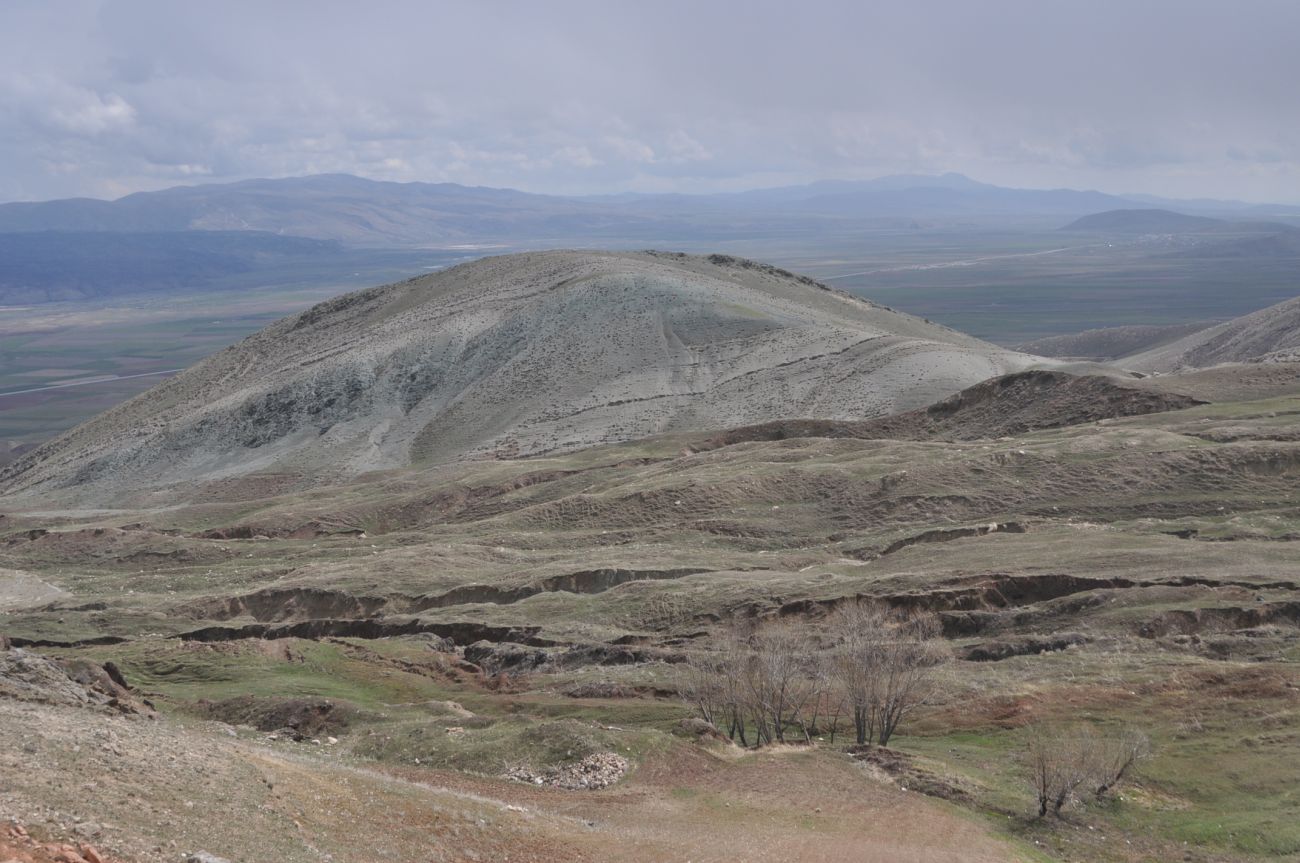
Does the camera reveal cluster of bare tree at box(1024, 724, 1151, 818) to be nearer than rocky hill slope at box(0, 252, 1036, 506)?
Yes

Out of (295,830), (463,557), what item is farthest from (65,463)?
(295,830)

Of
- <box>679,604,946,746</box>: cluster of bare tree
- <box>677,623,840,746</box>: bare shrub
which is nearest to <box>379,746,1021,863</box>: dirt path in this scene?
<box>679,604,946,746</box>: cluster of bare tree

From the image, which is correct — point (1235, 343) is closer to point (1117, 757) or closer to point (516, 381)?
point (516, 381)

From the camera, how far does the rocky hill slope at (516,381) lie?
90.6 meters

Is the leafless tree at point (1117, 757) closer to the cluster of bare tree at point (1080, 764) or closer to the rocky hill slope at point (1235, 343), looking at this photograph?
the cluster of bare tree at point (1080, 764)

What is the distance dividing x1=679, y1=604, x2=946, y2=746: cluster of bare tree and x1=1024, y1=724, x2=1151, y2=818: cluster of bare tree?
4.00 m

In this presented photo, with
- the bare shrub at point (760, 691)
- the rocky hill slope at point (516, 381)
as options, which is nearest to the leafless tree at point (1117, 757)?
the bare shrub at point (760, 691)

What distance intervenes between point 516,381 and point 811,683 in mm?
72564

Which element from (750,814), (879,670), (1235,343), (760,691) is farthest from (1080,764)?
(1235,343)

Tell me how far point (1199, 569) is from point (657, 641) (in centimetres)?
1801

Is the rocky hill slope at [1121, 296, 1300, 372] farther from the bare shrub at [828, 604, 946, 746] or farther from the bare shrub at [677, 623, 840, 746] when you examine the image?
the bare shrub at [677, 623, 840, 746]

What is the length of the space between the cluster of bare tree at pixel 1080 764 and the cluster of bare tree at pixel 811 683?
13.1ft

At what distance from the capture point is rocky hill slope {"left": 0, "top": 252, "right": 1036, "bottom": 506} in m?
90.6

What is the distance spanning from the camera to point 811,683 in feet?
107
